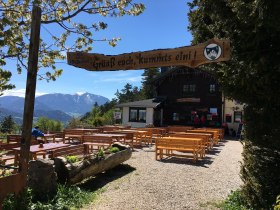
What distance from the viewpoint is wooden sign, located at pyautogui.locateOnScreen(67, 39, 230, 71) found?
4.99m

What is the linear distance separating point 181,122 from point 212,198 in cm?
2829

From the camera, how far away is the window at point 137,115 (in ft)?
115

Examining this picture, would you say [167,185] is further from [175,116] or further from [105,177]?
[175,116]

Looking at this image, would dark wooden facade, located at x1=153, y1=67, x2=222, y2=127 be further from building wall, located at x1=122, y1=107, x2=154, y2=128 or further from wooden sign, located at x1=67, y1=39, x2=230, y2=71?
wooden sign, located at x1=67, y1=39, x2=230, y2=71

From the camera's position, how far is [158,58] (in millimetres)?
5574

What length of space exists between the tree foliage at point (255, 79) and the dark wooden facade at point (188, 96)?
91.7 feet

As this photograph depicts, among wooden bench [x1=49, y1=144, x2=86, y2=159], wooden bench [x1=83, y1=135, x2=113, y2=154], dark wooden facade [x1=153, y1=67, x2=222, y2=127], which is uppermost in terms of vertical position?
dark wooden facade [x1=153, y1=67, x2=222, y2=127]

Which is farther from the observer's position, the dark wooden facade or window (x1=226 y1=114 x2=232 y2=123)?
the dark wooden facade

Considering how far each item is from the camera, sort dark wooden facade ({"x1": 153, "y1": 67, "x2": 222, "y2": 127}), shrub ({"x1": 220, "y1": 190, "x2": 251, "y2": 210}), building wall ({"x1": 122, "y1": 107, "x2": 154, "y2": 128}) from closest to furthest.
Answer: shrub ({"x1": 220, "y1": 190, "x2": 251, "y2": 210}) → dark wooden facade ({"x1": 153, "y1": 67, "x2": 222, "y2": 127}) → building wall ({"x1": 122, "y1": 107, "x2": 154, "y2": 128})

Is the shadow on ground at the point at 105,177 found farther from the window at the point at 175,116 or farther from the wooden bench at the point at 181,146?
the window at the point at 175,116

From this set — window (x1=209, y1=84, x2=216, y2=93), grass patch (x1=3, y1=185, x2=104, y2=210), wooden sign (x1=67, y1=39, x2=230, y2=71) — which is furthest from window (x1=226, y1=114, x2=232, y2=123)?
wooden sign (x1=67, y1=39, x2=230, y2=71)

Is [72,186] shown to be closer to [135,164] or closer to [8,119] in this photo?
[135,164]

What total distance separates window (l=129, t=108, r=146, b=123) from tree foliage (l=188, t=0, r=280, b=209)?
1117 inches

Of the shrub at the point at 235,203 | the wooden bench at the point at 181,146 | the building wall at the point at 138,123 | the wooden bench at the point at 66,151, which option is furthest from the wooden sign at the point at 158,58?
the building wall at the point at 138,123
